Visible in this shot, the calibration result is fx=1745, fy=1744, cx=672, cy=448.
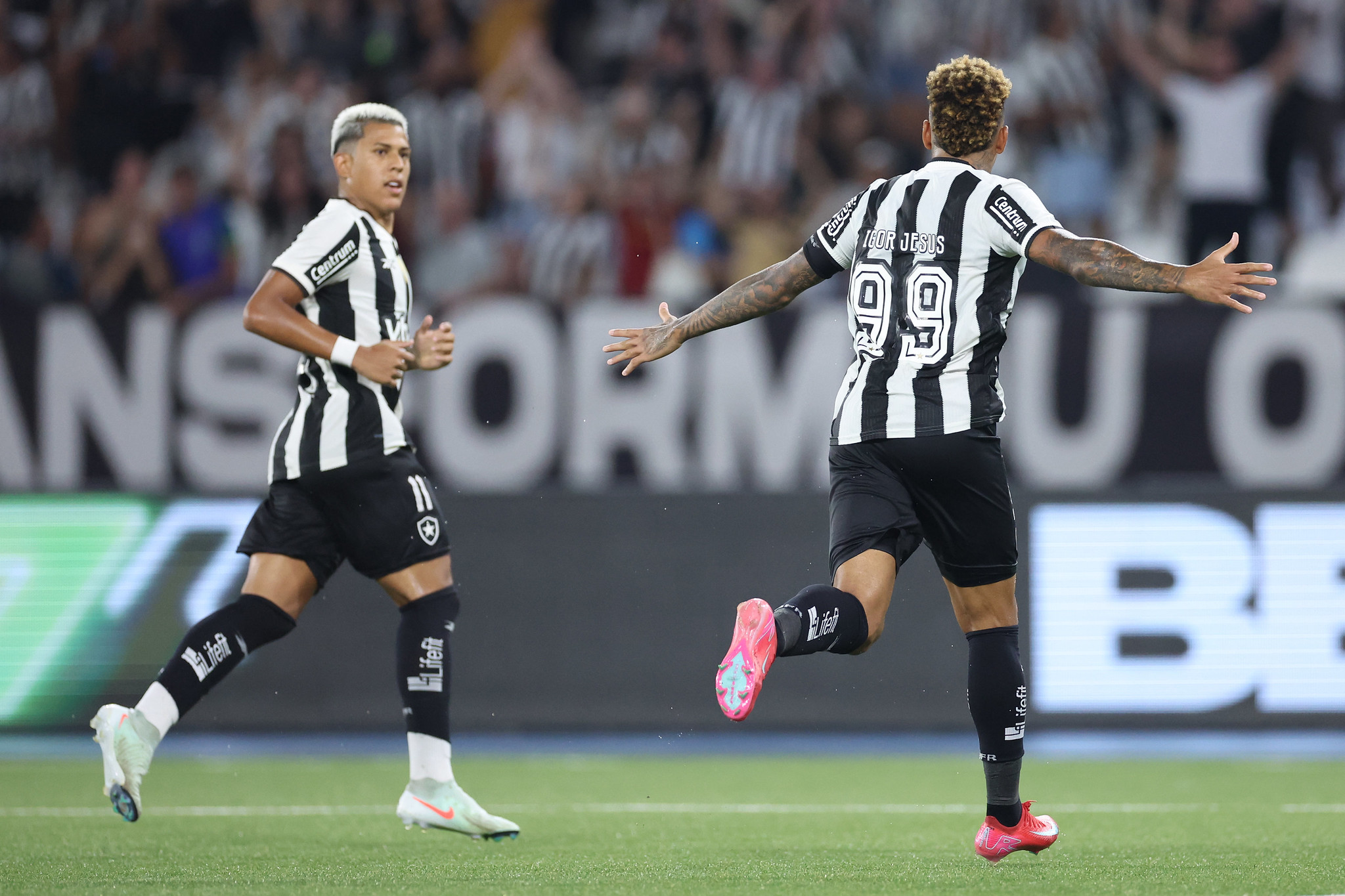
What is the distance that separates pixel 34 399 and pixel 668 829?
540cm

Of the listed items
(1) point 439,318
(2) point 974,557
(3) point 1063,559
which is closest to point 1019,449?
(3) point 1063,559

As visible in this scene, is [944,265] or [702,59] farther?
[702,59]

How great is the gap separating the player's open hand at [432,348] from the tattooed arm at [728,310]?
0.48m

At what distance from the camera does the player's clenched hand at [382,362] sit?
4.89m

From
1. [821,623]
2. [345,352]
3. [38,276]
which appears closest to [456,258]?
[38,276]

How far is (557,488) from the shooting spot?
888 centimetres

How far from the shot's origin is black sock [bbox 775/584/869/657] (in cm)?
421

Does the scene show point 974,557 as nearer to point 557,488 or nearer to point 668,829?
point 668,829

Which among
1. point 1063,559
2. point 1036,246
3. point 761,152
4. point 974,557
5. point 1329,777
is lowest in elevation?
point 1329,777

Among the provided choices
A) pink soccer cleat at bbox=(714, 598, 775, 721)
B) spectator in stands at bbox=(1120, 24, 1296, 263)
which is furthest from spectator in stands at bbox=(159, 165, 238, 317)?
pink soccer cleat at bbox=(714, 598, 775, 721)

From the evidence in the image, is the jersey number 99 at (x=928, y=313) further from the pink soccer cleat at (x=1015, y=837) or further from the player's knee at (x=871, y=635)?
the pink soccer cleat at (x=1015, y=837)

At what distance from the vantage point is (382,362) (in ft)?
16.1

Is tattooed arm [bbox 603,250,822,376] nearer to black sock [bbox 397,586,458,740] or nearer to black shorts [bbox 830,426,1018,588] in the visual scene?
black shorts [bbox 830,426,1018,588]

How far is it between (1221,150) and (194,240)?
21.3 ft
